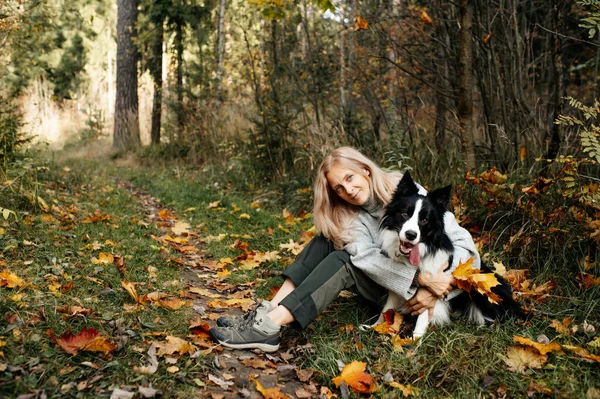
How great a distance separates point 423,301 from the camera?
295 centimetres

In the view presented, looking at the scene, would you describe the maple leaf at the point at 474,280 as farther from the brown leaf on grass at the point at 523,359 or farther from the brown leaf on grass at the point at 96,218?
the brown leaf on grass at the point at 96,218

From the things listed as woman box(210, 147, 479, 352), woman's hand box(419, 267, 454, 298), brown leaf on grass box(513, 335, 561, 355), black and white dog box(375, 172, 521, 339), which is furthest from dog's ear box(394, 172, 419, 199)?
brown leaf on grass box(513, 335, 561, 355)

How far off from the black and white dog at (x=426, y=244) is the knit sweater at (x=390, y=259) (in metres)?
0.06

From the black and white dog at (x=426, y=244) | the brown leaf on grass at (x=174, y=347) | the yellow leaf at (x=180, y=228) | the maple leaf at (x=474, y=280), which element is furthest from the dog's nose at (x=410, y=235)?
the yellow leaf at (x=180, y=228)

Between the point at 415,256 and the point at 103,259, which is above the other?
the point at 415,256

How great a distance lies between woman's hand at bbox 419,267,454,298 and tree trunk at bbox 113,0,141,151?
10.7 metres

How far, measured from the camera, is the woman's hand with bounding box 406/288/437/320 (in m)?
2.95

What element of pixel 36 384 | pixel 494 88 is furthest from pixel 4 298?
pixel 494 88

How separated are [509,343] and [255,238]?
118 inches

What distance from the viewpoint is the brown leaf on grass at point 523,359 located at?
2.51 m

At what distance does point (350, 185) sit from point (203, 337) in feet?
4.71

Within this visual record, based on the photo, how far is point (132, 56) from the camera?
12.6 m

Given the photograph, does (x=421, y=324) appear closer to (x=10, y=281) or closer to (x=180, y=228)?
(x=10, y=281)

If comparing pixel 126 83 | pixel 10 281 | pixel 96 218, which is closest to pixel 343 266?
pixel 10 281
